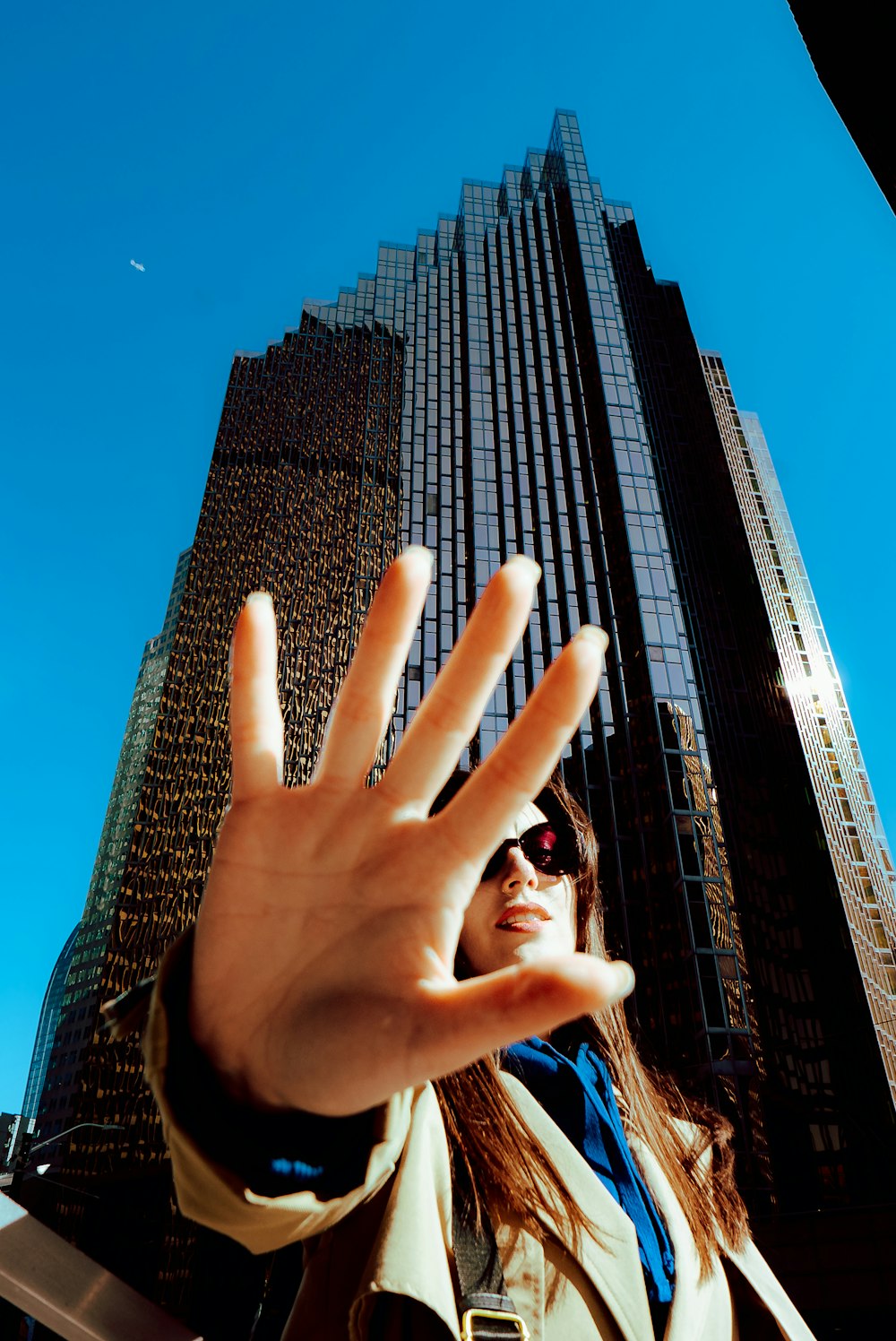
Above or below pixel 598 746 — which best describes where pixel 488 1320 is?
below

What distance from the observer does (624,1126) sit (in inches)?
100

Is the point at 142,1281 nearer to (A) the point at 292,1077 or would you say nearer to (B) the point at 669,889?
(B) the point at 669,889

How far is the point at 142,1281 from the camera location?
3406cm

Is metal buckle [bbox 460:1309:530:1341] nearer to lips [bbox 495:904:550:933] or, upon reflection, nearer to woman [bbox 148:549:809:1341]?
woman [bbox 148:549:809:1341]

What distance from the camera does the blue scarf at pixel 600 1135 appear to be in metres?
2.10

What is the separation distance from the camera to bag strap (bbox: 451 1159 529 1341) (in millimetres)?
1577

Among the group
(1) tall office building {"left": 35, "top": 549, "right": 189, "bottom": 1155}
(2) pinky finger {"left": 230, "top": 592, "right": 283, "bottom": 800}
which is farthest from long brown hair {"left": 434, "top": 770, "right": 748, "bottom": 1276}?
(1) tall office building {"left": 35, "top": 549, "right": 189, "bottom": 1155}

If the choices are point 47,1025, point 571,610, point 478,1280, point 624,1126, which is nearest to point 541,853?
point 624,1126

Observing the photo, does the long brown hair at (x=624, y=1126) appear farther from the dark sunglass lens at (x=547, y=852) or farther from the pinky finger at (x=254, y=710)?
the pinky finger at (x=254, y=710)

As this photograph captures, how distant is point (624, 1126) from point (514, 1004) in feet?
5.79

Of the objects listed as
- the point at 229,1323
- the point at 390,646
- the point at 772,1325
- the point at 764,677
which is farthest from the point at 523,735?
the point at 764,677

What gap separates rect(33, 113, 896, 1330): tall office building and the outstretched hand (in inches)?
1133

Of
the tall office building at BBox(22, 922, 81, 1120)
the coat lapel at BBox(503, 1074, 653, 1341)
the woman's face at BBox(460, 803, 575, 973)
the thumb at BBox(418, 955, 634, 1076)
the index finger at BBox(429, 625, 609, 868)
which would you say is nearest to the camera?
the thumb at BBox(418, 955, 634, 1076)

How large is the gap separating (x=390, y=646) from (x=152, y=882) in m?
44.0
